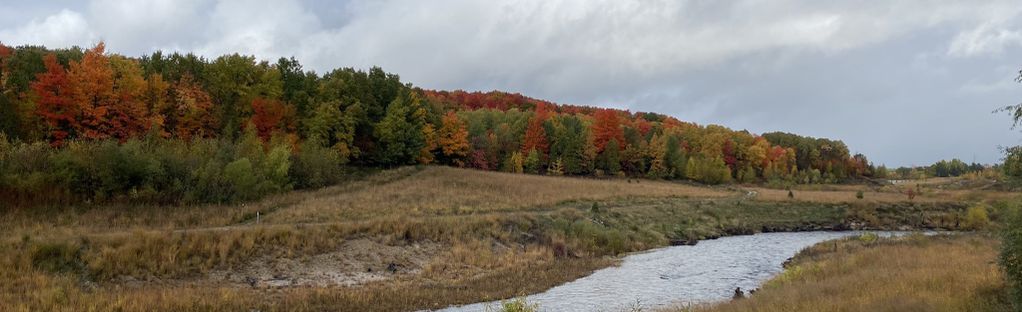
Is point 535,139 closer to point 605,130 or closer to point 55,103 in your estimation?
point 605,130

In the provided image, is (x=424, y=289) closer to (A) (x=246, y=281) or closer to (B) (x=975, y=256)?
(A) (x=246, y=281)

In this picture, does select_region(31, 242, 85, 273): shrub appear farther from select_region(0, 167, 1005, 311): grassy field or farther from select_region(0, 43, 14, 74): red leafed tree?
select_region(0, 43, 14, 74): red leafed tree

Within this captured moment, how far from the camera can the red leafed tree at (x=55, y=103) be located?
156 feet

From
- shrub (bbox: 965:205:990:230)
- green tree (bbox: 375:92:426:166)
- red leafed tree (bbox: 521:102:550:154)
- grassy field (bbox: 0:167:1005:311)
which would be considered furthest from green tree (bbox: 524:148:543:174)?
shrub (bbox: 965:205:990:230)

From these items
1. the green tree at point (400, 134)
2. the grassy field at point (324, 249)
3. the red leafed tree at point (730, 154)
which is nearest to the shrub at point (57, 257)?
the grassy field at point (324, 249)

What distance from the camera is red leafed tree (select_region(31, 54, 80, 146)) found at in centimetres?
4766

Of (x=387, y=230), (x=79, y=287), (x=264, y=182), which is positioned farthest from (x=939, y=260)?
(x=264, y=182)

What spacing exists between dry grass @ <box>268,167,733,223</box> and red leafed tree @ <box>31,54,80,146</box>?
21.6 metres

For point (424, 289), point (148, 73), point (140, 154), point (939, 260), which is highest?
A: point (148, 73)

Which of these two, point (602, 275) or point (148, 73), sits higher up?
point (148, 73)

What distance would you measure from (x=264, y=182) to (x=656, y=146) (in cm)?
7769

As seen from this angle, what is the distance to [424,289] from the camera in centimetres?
2373

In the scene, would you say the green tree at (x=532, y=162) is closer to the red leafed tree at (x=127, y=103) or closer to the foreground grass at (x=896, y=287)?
the red leafed tree at (x=127, y=103)

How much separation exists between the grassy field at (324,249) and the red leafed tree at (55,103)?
19.2m
